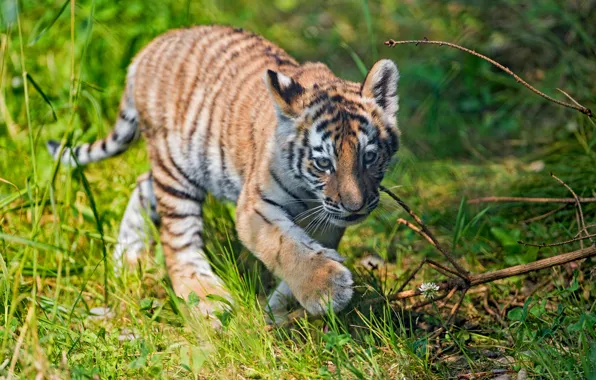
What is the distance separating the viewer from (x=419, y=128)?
573cm

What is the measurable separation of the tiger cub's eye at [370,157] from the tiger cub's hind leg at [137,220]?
4.87ft

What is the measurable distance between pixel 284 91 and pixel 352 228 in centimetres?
150

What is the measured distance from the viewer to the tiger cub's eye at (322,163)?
324 cm

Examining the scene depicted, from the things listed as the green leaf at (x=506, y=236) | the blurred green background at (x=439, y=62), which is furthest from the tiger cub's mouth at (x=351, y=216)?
the blurred green background at (x=439, y=62)

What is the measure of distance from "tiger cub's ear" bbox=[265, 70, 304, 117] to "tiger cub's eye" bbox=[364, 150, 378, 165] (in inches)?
14.9

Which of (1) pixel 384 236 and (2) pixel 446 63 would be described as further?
(2) pixel 446 63

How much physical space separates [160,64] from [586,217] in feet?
7.72

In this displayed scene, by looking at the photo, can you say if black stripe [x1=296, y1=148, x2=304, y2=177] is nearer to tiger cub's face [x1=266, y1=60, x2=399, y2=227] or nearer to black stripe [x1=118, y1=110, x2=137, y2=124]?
tiger cub's face [x1=266, y1=60, x2=399, y2=227]

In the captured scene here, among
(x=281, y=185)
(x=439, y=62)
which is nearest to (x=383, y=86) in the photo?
(x=281, y=185)

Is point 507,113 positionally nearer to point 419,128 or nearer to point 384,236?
point 419,128

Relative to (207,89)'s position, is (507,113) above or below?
below

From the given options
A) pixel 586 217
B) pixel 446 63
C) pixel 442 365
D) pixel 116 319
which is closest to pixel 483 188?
pixel 586 217

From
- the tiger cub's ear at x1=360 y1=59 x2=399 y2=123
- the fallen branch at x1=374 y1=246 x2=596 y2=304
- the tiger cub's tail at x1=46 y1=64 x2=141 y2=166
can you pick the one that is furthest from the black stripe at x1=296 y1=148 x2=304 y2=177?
the tiger cub's tail at x1=46 y1=64 x2=141 y2=166

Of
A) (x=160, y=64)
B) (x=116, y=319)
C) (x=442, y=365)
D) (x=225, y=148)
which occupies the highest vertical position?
(x=160, y=64)
